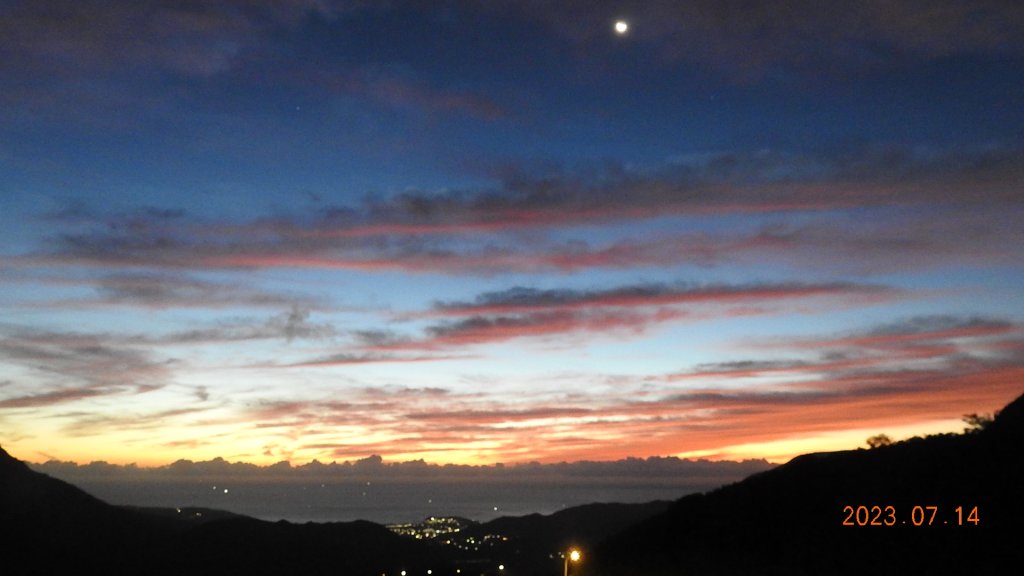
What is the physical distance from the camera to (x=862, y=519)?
46.5 m

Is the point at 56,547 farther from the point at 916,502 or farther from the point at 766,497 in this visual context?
the point at 916,502

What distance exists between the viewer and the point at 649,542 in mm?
61000

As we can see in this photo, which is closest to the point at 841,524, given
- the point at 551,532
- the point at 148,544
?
the point at 148,544

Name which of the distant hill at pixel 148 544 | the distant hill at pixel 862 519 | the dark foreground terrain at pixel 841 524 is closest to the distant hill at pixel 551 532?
the distant hill at pixel 148 544

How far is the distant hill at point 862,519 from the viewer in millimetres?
37938

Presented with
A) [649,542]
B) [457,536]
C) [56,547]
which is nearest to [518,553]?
[457,536]

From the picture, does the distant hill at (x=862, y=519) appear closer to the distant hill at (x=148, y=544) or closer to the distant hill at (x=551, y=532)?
the distant hill at (x=148, y=544)

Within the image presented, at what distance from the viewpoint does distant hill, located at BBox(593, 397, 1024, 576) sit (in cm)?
3794
